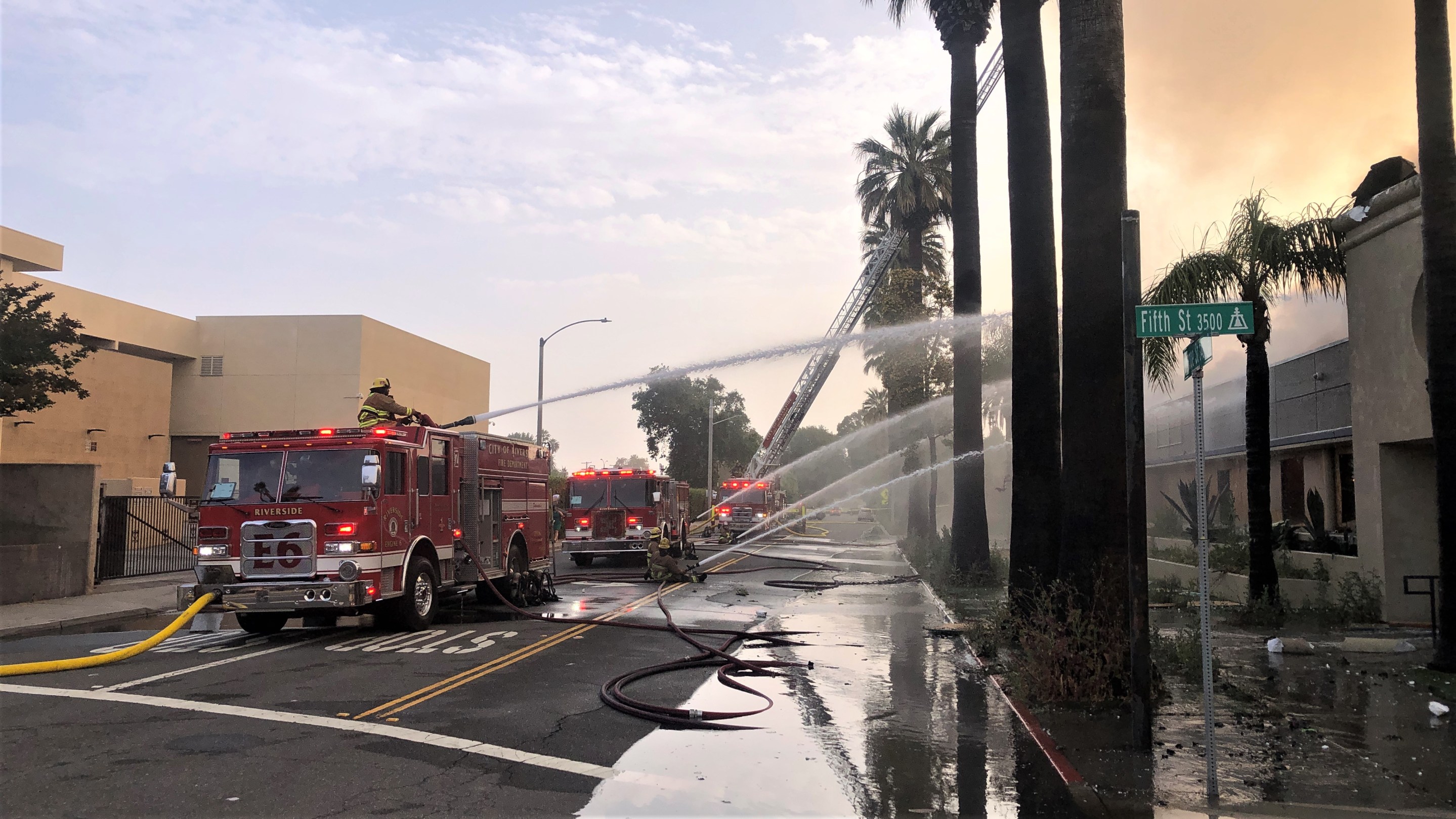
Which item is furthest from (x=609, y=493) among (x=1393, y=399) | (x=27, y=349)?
(x=1393, y=399)

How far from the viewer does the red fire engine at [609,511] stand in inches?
1012

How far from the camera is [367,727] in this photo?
25.8 ft

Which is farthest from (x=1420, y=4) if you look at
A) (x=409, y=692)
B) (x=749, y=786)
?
(x=409, y=692)

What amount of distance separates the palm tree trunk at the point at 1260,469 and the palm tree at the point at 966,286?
6.22m

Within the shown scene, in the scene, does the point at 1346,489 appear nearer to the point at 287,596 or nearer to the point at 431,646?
the point at 431,646

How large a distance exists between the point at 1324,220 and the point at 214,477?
629 inches

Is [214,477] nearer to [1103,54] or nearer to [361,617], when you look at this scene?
[361,617]

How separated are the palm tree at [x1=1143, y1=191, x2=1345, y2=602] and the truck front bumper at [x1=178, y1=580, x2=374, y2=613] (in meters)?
11.4

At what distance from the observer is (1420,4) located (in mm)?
10195

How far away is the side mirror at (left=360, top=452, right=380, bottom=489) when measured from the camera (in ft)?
38.3

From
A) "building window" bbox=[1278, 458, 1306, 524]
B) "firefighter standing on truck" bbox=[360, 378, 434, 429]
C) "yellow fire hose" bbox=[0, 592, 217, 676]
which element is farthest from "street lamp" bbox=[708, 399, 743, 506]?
"yellow fire hose" bbox=[0, 592, 217, 676]

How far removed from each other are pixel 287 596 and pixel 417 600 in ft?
6.59

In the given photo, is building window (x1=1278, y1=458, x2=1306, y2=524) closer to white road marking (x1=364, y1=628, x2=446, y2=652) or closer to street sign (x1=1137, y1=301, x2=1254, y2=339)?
street sign (x1=1137, y1=301, x2=1254, y2=339)

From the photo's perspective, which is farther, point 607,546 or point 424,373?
point 424,373
